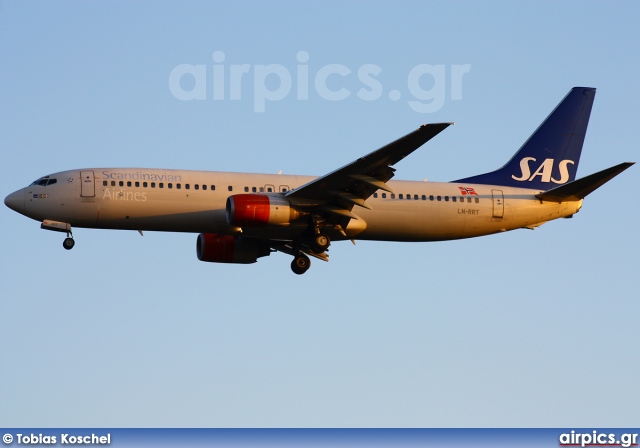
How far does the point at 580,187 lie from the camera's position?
173ft

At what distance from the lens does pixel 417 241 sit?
53312mm

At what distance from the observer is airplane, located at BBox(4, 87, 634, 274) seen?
49031 mm

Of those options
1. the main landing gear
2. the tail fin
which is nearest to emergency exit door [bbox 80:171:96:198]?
the main landing gear

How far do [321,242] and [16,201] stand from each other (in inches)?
499

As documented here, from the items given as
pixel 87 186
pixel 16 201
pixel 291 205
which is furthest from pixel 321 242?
→ pixel 16 201

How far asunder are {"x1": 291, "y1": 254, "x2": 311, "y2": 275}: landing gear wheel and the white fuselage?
2.19 meters

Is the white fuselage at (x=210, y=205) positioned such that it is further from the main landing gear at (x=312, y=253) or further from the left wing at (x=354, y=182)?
the left wing at (x=354, y=182)

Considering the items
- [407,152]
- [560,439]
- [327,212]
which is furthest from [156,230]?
[560,439]

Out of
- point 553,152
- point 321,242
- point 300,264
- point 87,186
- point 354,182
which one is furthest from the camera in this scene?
point 553,152

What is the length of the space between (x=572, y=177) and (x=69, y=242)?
23.4 m

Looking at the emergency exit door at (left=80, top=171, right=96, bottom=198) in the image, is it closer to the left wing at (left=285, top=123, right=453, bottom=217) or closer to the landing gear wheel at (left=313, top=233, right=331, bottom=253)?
the left wing at (left=285, top=123, right=453, bottom=217)

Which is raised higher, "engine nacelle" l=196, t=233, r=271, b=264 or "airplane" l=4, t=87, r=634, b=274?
"airplane" l=4, t=87, r=634, b=274

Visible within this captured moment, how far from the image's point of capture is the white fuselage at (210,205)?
49.8m

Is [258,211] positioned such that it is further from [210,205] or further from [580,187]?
[580,187]
